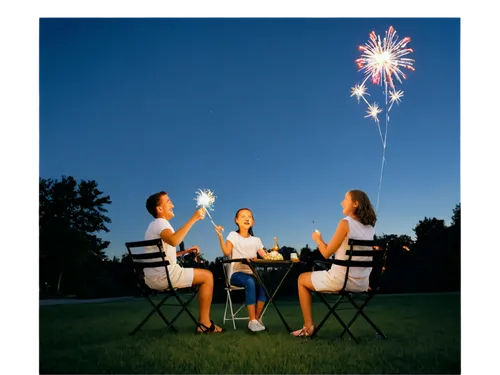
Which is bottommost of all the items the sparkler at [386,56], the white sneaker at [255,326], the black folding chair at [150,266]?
the white sneaker at [255,326]

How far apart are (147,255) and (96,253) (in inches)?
161

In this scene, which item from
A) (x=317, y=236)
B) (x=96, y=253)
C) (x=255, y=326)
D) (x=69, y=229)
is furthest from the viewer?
(x=69, y=229)

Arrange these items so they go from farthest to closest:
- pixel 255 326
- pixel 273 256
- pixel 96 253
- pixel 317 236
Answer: pixel 96 253, pixel 273 256, pixel 255 326, pixel 317 236

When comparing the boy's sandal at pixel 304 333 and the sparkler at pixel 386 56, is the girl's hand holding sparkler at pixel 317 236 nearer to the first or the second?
the boy's sandal at pixel 304 333

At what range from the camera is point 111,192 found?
8250 mm

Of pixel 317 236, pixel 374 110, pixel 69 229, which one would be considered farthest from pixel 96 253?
pixel 317 236

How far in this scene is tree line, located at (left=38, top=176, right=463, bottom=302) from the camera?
8.66 metres

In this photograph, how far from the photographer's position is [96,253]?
343 inches

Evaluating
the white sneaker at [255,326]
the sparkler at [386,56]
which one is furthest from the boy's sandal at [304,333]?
the sparkler at [386,56]

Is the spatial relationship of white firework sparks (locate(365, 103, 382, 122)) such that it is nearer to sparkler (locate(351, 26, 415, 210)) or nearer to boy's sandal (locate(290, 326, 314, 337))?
sparkler (locate(351, 26, 415, 210))

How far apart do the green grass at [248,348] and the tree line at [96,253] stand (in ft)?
7.44

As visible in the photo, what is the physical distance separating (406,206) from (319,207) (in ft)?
3.72

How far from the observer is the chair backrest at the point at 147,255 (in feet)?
15.8

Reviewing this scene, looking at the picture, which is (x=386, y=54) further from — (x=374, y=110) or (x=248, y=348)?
(x=248, y=348)
